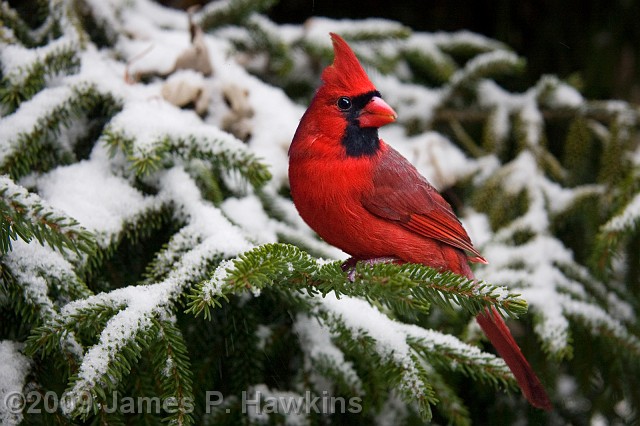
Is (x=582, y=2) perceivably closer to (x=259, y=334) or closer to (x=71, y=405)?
(x=259, y=334)

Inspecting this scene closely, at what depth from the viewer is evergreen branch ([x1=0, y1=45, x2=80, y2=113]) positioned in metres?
2.13

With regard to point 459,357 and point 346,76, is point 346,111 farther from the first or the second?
point 459,357

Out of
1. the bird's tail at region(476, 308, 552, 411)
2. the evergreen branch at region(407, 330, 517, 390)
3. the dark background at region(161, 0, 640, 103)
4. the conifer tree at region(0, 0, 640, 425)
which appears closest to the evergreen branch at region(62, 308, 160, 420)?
the conifer tree at region(0, 0, 640, 425)

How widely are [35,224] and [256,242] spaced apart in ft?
2.28

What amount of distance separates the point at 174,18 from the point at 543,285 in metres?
2.14

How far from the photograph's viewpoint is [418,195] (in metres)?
1.96

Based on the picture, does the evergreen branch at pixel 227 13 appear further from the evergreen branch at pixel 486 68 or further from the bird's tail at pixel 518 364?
the bird's tail at pixel 518 364

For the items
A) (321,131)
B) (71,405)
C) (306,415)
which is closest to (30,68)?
(321,131)

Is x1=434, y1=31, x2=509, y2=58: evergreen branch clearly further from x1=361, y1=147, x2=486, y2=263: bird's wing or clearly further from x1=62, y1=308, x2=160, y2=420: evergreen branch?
x1=62, y1=308, x2=160, y2=420: evergreen branch

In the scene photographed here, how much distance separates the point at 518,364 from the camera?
1.91m

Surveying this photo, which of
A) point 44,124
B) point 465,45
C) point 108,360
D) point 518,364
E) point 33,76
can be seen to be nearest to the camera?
point 108,360

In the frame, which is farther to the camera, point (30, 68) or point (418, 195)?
point (30, 68)

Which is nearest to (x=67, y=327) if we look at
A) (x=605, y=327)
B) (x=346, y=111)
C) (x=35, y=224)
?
(x=35, y=224)

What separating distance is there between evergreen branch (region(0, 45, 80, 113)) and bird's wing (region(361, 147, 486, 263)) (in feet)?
3.98
